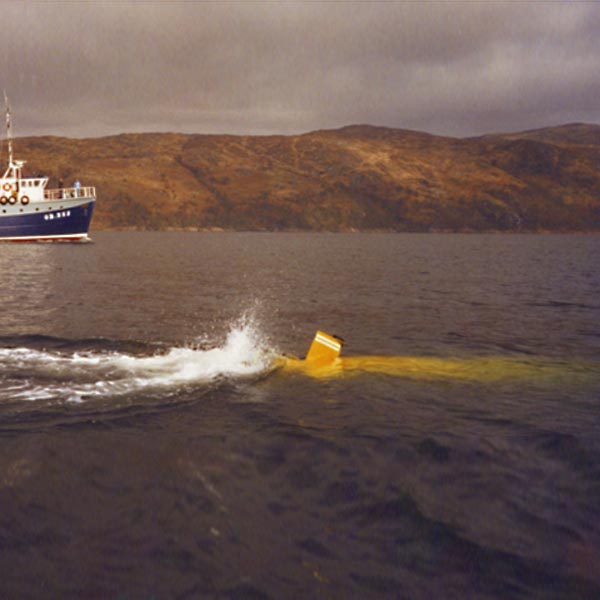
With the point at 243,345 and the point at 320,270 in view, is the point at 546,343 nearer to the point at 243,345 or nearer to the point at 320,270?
the point at 243,345

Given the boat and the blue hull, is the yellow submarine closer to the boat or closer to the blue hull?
the boat

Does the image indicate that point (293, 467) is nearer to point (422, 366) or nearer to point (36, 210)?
point (422, 366)

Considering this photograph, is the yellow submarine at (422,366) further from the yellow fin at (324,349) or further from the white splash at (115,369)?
the white splash at (115,369)

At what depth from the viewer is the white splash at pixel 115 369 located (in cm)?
1114

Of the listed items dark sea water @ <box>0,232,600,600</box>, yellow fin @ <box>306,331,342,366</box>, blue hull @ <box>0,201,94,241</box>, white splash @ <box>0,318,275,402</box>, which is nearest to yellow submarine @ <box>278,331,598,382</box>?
yellow fin @ <box>306,331,342,366</box>

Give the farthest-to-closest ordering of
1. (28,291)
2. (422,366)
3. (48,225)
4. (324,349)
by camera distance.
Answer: (48,225)
(28,291)
(422,366)
(324,349)

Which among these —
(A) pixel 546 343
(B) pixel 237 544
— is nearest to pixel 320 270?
(A) pixel 546 343

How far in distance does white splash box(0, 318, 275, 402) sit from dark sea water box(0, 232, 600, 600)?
0.07 metres

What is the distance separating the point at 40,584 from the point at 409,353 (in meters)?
12.0

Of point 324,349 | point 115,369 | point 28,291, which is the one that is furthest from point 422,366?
point 28,291

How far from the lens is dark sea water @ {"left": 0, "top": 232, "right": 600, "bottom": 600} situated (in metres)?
5.48

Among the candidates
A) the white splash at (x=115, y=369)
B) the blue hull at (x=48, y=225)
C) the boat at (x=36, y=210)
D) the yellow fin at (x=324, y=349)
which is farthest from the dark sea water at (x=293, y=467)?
the blue hull at (x=48, y=225)

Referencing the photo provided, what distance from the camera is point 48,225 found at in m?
76.2

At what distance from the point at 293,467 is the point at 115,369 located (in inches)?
258
